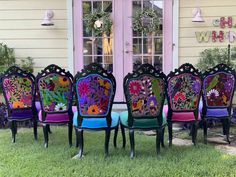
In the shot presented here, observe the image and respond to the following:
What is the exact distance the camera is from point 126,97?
3863mm

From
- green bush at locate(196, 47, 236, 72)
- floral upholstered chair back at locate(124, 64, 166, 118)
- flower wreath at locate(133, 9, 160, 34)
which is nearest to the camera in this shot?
floral upholstered chair back at locate(124, 64, 166, 118)

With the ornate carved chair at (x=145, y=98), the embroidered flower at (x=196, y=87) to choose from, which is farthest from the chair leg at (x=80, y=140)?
the embroidered flower at (x=196, y=87)

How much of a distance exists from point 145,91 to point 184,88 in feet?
1.92

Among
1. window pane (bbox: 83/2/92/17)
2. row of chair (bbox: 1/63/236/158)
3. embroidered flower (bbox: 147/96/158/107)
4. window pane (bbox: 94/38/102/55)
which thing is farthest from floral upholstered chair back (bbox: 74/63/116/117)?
window pane (bbox: 83/2/92/17)

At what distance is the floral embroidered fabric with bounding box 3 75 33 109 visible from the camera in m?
4.53

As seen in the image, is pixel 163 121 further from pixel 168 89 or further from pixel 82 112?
pixel 82 112

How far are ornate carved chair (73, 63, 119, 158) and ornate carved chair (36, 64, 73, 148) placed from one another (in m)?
0.38


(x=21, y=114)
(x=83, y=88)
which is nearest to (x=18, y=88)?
(x=21, y=114)

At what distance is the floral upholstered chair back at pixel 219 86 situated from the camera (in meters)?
4.39

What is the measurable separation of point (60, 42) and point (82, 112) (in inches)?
112

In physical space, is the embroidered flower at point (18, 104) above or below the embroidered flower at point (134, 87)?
below

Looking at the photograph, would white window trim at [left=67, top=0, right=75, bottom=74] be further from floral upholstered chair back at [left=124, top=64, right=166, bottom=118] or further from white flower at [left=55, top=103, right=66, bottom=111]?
floral upholstered chair back at [left=124, top=64, right=166, bottom=118]

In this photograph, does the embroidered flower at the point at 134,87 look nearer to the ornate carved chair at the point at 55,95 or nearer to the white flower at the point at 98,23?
the ornate carved chair at the point at 55,95

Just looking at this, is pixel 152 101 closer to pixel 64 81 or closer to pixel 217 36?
pixel 64 81
